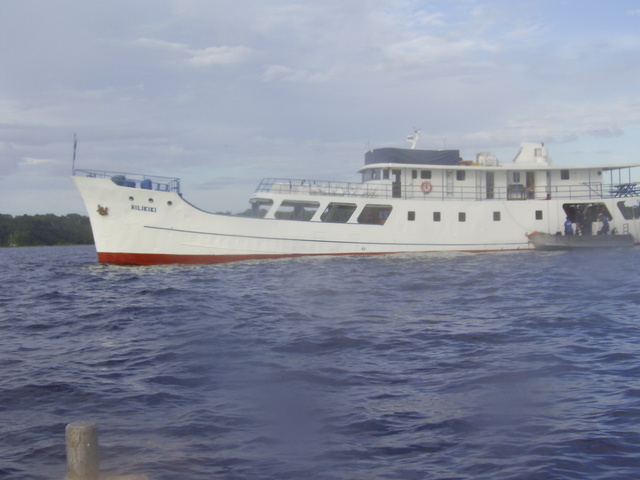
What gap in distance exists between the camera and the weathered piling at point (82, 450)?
157 inches

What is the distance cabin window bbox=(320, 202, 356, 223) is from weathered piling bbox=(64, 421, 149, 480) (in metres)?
24.1

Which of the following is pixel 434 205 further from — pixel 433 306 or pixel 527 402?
pixel 527 402

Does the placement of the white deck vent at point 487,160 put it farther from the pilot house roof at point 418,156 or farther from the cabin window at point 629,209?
the cabin window at point 629,209

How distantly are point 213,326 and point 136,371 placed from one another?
119 inches

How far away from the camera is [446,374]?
308 inches

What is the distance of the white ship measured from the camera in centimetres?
2528

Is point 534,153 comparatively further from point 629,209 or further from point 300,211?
point 300,211

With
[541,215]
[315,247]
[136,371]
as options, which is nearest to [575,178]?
[541,215]

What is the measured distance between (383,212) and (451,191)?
15.0 feet

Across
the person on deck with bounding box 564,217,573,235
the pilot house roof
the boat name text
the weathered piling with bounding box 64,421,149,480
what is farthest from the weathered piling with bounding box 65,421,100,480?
the person on deck with bounding box 564,217,573,235

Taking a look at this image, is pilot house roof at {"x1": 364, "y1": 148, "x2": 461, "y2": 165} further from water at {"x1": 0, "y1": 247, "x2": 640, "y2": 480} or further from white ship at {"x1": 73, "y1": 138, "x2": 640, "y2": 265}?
water at {"x1": 0, "y1": 247, "x2": 640, "y2": 480}

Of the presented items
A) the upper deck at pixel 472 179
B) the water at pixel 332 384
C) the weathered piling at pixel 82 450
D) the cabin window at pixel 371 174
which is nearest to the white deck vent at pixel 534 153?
the upper deck at pixel 472 179

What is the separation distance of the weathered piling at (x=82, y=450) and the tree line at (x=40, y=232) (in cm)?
8838

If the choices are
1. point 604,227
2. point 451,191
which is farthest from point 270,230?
point 604,227
